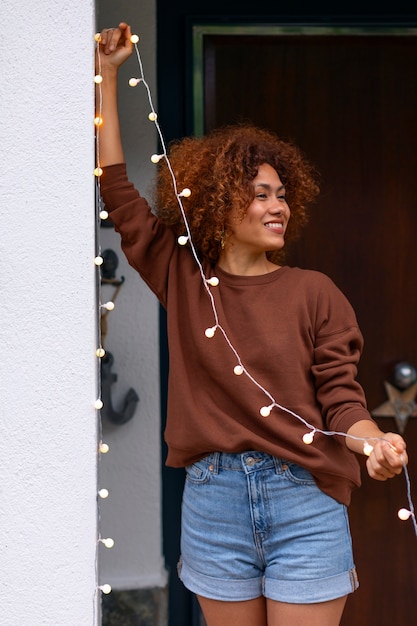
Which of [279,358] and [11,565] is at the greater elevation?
[279,358]

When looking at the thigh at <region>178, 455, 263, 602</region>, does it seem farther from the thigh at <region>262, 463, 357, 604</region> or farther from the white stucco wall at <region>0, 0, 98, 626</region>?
the white stucco wall at <region>0, 0, 98, 626</region>

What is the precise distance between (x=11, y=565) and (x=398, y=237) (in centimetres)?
165

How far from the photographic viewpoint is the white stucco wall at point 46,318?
1903 millimetres

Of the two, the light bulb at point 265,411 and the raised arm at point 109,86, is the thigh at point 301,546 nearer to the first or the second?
the light bulb at point 265,411

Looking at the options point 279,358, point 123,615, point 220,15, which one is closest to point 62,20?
point 279,358

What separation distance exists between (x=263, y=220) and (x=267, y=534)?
698 millimetres

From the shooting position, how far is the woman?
6.44 feet

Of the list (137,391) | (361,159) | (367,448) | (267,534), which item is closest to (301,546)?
(267,534)

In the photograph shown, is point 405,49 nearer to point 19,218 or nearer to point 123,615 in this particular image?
point 19,218

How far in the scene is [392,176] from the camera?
2926mm

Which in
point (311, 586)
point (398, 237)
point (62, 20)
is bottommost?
point (311, 586)

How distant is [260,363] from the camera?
2002 mm

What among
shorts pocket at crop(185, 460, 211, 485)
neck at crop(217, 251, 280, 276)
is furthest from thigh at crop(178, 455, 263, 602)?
neck at crop(217, 251, 280, 276)

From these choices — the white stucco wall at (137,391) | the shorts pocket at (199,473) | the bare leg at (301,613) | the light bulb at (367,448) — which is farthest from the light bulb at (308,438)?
the white stucco wall at (137,391)
